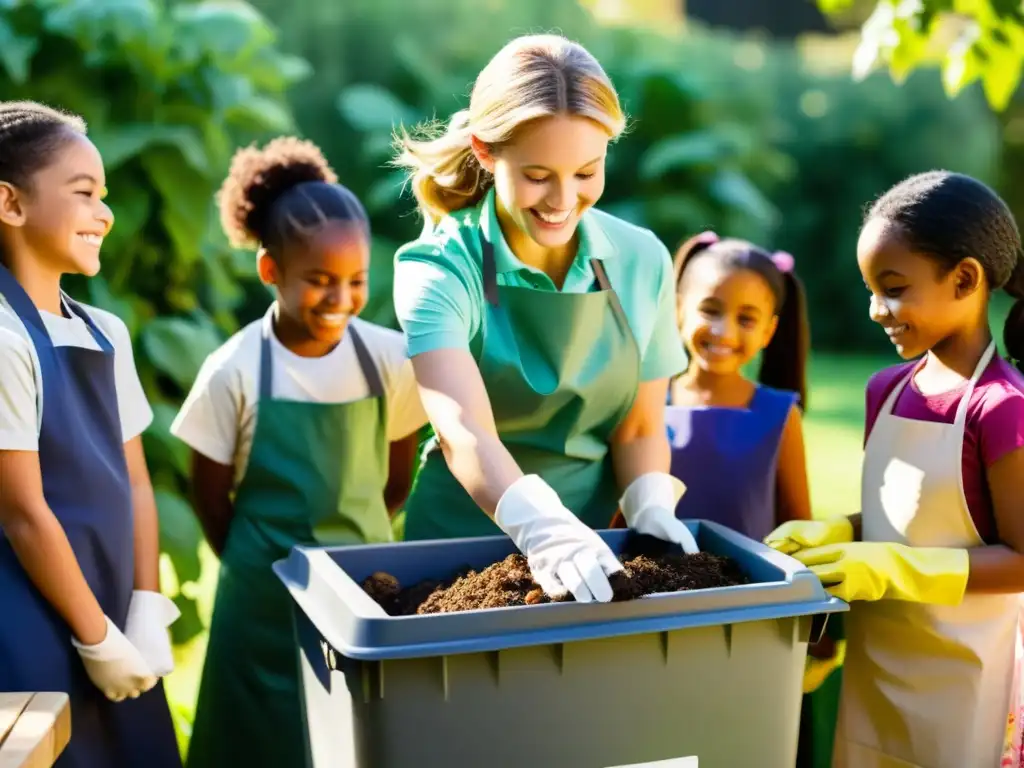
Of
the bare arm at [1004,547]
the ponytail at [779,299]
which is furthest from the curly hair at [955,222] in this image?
the ponytail at [779,299]

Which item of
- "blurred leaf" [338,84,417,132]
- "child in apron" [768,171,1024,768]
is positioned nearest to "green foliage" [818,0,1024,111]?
"child in apron" [768,171,1024,768]

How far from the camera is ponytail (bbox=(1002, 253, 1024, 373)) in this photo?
2.33 meters

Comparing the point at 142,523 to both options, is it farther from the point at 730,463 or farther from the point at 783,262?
the point at 783,262

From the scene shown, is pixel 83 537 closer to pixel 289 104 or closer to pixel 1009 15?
pixel 1009 15

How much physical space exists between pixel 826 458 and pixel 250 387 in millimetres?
5650

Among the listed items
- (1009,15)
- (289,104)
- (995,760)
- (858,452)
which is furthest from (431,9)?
(995,760)

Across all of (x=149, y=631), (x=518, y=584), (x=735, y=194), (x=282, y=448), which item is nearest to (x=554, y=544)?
(x=518, y=584)

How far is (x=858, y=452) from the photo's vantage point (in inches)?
306

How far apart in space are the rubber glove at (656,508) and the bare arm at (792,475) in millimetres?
493

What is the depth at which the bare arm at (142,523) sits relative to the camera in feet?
7.66

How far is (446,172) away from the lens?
2.34 metres

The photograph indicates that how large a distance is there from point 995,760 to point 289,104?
19.0 ft

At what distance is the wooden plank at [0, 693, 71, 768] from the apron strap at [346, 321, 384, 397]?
109 centimetres

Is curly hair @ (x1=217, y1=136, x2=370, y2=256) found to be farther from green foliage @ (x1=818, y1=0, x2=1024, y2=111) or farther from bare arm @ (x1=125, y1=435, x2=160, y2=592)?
green foliage @ (x1=818, y1=0, x2=1024, y2=111)
